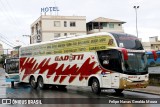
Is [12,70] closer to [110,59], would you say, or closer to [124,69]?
[110,59]

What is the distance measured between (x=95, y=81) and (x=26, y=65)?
9889 millimetres

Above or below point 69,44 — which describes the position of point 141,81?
below

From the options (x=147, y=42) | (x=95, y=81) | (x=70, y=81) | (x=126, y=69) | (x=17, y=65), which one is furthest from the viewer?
(x=147, y=42)

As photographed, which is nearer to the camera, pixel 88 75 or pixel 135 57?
pixel 135 57

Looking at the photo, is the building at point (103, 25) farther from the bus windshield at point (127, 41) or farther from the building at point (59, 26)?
the bus windshield at point (127, 41)

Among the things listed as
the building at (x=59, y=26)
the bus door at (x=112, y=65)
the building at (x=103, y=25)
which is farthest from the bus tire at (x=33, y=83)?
the building at (x=103, y=25)

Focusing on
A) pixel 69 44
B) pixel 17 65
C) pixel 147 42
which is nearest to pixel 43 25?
pixel 147 42

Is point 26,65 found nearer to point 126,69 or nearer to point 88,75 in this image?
point 88,75

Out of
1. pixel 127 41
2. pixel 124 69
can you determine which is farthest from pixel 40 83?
pixel 124 69

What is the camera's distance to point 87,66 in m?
21.5

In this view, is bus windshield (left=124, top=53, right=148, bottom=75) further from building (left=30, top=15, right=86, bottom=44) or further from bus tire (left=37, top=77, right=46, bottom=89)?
building (left=30, top=15, right=86, bottom=44)

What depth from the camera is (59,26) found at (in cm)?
8494

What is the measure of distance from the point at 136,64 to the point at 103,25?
70.5 meters

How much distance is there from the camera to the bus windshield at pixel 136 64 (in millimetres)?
19141
